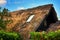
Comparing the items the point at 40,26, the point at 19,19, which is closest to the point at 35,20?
the point at 40,26

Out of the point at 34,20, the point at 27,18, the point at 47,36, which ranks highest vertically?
the point at 27,18

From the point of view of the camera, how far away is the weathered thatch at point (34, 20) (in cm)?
2223

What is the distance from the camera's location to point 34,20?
24.0m

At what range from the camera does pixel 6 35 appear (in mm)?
16719

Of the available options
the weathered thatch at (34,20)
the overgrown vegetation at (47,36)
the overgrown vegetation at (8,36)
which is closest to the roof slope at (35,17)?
the weathered thatch at (34,20)

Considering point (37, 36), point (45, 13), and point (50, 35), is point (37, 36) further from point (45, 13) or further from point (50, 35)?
point (45, 13)

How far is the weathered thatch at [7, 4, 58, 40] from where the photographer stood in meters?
22.2

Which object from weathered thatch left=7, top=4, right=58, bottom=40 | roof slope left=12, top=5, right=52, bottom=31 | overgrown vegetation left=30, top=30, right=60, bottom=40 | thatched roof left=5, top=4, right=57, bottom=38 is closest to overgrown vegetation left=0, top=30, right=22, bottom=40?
overgrown vegetation left=30, top=30, right=60, bottom=40

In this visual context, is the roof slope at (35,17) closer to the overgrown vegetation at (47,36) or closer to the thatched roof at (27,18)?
the thatched roof at (27,18)

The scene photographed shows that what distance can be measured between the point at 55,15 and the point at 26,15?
3.13 meters

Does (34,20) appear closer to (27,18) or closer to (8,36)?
(27,18)

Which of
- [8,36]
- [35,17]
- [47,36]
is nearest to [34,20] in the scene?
[35,17]

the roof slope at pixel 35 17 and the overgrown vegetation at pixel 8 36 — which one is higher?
the roof slope at pixel 35 17

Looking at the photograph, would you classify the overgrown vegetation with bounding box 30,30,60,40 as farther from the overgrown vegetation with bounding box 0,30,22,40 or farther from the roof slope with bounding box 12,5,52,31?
the roof slope with bounding box 12,5,52,31
